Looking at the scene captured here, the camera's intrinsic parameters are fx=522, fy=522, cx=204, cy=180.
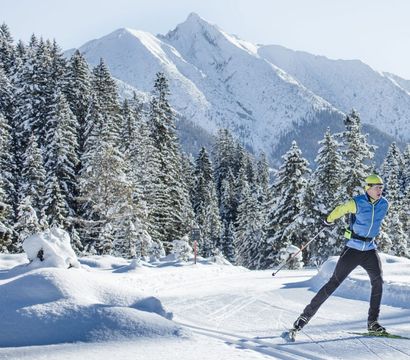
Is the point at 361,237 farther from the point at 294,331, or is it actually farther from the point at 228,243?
the point at 228,243

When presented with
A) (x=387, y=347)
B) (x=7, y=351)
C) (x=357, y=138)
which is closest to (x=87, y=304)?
(x=7, y=351)

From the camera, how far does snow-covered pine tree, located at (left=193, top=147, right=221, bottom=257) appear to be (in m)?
62.3

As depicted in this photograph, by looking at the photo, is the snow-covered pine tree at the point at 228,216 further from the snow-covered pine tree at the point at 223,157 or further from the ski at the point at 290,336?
the ski at the point at 290,336

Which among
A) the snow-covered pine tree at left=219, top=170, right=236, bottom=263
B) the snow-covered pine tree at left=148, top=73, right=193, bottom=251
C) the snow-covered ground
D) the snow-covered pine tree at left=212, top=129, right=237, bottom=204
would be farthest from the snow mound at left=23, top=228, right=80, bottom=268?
the snow-covered pine tree at left=212, top=129, right=237, bottom=204

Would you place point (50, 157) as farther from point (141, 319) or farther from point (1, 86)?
point (141, 319)

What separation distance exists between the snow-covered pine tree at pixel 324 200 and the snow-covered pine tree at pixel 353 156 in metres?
0.59

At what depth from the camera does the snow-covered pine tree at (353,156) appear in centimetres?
3478

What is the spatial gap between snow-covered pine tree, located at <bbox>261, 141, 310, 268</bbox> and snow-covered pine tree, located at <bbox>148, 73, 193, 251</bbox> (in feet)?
26.0

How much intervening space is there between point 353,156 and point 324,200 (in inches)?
145

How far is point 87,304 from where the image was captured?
22.9ft

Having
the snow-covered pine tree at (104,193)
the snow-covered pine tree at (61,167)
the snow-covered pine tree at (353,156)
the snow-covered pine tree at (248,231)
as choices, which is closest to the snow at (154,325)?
the snow-covered pine tree at (104,193)

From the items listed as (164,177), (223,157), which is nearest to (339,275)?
(164,177)

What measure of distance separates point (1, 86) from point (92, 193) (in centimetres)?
2051

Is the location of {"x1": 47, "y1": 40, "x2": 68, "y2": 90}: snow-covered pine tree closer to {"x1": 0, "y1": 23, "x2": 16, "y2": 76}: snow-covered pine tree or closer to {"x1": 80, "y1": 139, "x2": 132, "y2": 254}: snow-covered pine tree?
{"x1": 0, "y1": 23, "x2": 16, "y2": 76}: snow-covered pine tree
